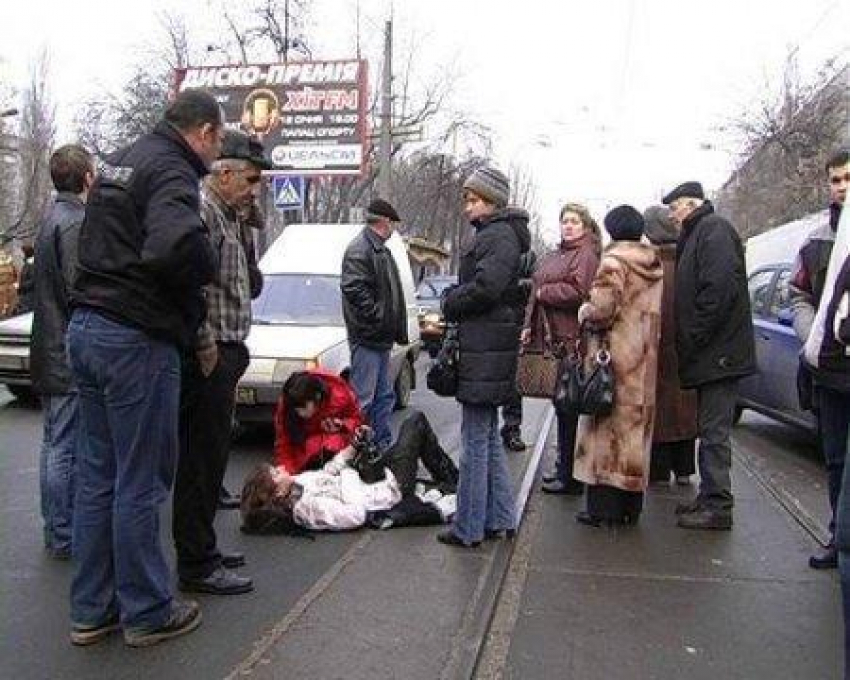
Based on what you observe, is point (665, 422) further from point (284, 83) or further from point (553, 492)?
point (284, 83)

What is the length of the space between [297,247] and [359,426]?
16.5ft

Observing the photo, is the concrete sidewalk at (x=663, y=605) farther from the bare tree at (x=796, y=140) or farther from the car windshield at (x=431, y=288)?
the bare tree at (x=796, y=140)

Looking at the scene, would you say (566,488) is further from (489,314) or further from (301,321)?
(301,321)

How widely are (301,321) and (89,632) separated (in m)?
5.71

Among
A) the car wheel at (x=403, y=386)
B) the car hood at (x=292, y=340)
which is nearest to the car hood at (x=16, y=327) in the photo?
the car hood at (x=292, y=340)

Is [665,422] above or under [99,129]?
under

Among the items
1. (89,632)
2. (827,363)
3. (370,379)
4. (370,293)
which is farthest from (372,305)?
(89,632)

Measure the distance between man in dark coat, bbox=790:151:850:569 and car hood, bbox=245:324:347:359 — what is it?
4.07 m

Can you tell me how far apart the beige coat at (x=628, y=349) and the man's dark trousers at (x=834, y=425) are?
1.00 meters

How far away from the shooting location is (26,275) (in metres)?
10.8

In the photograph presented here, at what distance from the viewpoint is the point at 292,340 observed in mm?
8586

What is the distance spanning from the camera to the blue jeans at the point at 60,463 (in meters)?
5.06

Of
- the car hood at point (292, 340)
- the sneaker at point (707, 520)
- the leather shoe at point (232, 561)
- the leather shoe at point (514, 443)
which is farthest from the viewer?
the leather shoe at point (514, 443)

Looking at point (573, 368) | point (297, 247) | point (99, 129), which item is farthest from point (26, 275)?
point (99, 129)
